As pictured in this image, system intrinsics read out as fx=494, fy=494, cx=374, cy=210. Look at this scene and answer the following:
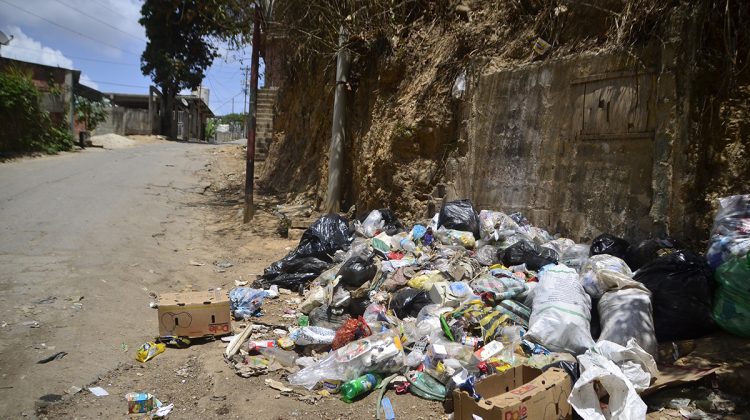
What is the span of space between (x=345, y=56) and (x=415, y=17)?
124 cm

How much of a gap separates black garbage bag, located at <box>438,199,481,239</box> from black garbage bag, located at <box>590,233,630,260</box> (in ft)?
4.28

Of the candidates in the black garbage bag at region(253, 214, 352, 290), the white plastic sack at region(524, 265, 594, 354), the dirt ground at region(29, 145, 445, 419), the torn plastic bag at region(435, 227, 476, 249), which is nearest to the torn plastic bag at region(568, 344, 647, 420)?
the white plastic sack at region(524, 265, 594, 354)

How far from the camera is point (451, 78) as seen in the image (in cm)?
627

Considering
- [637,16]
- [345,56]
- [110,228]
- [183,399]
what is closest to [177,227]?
[110,228]

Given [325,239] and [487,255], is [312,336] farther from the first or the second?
[325,239]

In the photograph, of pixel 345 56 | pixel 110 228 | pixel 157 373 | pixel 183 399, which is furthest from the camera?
pixel 345 56

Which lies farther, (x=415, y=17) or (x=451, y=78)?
(x=415, y=17)

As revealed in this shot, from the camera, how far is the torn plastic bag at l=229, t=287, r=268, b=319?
453cm

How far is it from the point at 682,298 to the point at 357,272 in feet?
8.27

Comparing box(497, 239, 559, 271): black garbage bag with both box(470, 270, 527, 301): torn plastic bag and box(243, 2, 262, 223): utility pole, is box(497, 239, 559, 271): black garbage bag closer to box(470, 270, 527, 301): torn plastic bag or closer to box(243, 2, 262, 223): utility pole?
box(470, 270, 527, 301): torn plastic bag

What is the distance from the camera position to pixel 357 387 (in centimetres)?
311

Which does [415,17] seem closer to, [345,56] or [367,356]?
[345,56]

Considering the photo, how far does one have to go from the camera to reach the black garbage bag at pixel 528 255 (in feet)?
14.4

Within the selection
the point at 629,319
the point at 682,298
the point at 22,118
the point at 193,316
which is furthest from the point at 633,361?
the point at 22,118
